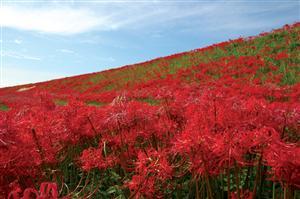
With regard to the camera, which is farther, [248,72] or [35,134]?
[248,72]

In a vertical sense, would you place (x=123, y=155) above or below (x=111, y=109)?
below

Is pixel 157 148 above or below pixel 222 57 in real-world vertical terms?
below

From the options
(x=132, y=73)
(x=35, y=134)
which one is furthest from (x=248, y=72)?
(x=35, y=134)

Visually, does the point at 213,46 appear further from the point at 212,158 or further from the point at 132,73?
the point at 212,158

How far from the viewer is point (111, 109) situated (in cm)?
407

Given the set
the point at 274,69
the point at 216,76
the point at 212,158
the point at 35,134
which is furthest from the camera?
the point at 216,76

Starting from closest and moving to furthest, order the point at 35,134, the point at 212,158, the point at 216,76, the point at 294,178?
the point at 294,178, the point at 212,158, the point at 35,134, the point at 216,76

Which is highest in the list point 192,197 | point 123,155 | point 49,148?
point 49,148

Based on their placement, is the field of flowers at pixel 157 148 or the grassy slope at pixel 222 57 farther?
the grassy slope at pixel 222 57

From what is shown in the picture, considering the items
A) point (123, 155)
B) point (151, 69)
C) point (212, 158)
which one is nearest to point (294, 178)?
point (212, 158)

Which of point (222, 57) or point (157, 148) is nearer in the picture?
point (157, 148)

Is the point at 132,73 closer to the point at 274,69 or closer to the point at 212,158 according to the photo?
the point at 274,69

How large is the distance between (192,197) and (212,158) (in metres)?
1.49

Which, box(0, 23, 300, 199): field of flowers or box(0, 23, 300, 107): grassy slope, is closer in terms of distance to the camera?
box(0, 23, 300, 199): field of flowers
